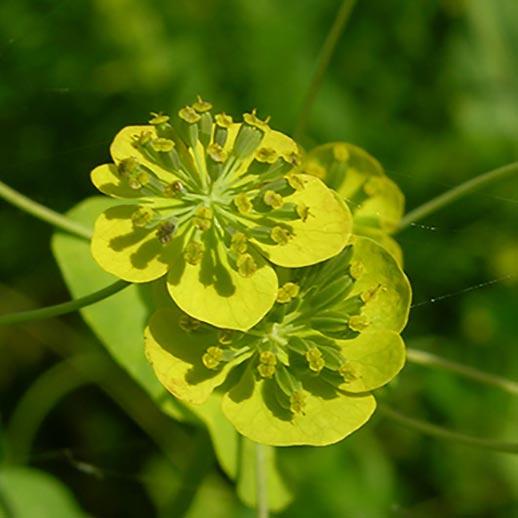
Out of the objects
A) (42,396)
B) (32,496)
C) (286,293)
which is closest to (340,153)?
(286,293)

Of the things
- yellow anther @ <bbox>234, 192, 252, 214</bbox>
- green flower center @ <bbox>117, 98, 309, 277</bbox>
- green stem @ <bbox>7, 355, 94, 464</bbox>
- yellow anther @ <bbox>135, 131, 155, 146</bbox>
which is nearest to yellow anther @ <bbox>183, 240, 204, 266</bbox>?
green flower center @ <bbox>117, 98, 309, 277</bbox>

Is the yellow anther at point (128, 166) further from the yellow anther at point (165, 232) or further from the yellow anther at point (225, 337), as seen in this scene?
the yellow anther at point (225, 337)

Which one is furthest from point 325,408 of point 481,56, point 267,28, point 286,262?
point 481,56

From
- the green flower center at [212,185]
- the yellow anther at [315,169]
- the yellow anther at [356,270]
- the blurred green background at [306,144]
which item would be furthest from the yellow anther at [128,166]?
the blurred green background at [306,144]

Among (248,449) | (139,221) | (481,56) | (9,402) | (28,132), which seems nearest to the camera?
(139,221)

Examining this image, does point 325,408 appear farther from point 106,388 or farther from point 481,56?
point 481,56
